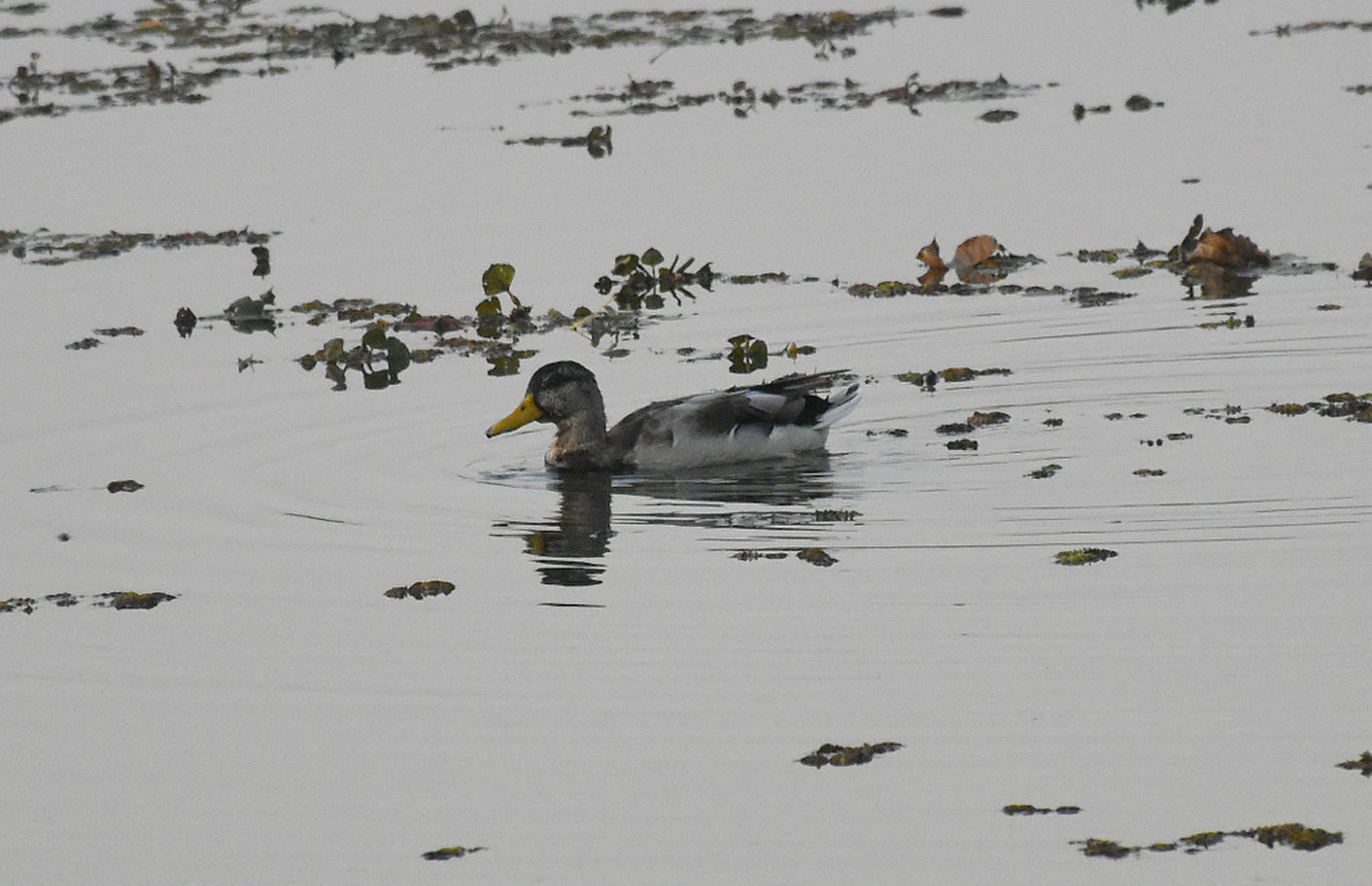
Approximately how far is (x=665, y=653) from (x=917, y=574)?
1553 millimetres

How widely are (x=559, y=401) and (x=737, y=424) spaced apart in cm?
113

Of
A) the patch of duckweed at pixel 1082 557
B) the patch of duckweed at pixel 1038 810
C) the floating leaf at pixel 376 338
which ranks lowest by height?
the patch of duckweed at pixel 1038 810

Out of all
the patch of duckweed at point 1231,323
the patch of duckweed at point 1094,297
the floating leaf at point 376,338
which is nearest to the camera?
the patch of duckweed at point 1231,323

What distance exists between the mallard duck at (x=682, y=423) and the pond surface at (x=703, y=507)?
21 centimetres

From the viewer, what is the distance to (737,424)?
1266 cm

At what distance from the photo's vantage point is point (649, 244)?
1816cm

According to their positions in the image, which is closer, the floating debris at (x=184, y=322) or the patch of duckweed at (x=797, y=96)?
the floating debris at (x=184, y=322)

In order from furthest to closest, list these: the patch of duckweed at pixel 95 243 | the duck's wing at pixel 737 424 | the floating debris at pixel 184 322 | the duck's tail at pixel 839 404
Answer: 1. the patch of duckweed at pixel 95 243
2. the floating debris at pixel 184 322
3. the duck's tail at pixel 839 404
4. the duck's wing at pixel 737 424

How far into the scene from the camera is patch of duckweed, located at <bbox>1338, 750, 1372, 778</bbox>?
6.93 meters

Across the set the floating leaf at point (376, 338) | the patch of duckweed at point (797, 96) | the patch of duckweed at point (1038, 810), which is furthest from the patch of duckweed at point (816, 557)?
the patch of duckweed at point (797, 96)

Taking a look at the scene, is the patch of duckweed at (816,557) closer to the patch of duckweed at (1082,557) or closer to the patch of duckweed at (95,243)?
the patch of duckweed at (1082,557)

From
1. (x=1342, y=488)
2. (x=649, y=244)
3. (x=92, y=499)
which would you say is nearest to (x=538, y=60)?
(x=649, y=244)

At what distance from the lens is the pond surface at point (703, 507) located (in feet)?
23.2

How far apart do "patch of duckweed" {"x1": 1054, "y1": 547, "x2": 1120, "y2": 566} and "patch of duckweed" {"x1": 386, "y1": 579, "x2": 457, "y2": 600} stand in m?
2.87
